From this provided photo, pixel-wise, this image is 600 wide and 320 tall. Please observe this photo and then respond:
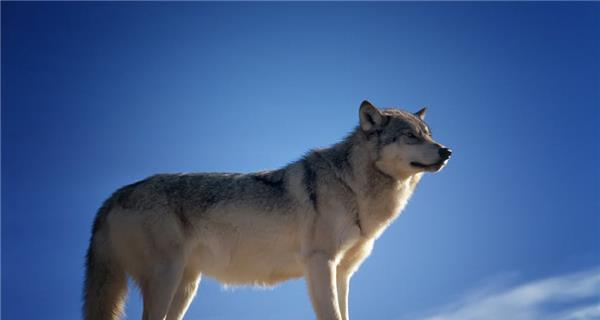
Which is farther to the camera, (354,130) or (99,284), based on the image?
(354,130)

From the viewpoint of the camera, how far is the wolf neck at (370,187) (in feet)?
28.8

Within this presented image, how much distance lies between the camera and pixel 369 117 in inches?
357

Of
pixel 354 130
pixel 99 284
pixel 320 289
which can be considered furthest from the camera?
pixel 354 130

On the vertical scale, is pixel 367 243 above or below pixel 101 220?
above

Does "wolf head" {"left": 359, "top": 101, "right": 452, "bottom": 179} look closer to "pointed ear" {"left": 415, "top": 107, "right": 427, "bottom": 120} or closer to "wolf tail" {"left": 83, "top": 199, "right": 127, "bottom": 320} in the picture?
"pointed ear" {"left": 415, "top": 107, "right": 427, "bottom": 120}

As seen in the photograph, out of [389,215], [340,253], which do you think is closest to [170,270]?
[340,253]

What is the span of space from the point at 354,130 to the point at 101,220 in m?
3.98

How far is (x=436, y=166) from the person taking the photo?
28.6 ft

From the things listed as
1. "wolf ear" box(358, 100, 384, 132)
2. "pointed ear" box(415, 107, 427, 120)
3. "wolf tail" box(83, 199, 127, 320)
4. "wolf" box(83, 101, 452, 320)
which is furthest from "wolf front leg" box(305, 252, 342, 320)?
"pointed ear" box(415, 107, 427, 120)

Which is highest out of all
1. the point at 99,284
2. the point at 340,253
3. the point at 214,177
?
the point at 214,177

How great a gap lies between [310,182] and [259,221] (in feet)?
3.00

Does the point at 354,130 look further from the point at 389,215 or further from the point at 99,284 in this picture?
the point at 99,284

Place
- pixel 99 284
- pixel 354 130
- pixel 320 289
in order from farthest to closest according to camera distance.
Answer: pixel 354 130 → pixel 99 284 → pixel 320 289

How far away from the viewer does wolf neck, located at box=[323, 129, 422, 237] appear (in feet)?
28.8
